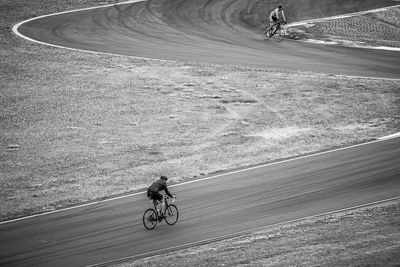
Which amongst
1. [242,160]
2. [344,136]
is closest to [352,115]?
[344,136]

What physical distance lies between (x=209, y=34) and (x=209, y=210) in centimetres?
2439

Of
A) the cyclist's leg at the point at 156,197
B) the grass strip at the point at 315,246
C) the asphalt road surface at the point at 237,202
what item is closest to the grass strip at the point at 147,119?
the asphalt road surface at the point at 237,202

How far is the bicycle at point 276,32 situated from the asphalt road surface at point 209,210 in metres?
18.2

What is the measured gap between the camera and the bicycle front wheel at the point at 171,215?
69.6ft

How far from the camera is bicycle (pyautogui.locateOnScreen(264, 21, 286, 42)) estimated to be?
42.7 metres

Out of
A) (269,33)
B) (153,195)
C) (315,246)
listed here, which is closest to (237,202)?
(153,195)

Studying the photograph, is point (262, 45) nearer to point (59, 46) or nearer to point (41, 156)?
point (59, 46)

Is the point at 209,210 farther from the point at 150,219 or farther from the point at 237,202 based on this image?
the point at 150,219

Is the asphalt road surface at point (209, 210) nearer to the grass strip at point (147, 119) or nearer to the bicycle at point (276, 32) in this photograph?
the grass strip at point (147, 119)

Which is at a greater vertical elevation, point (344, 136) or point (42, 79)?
point (42, 79)

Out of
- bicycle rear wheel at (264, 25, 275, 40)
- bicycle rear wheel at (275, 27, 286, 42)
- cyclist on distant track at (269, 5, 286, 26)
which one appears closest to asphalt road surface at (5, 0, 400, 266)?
cyclist on distant track at (269, 5, 286, 26)

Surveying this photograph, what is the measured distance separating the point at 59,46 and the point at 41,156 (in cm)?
1599

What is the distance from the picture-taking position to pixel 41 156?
29.6 m

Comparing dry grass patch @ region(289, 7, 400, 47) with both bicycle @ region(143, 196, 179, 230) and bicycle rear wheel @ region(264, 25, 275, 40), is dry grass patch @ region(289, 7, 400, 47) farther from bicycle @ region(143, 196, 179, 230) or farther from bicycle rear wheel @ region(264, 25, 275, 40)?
bicycle @ region(143, 196, 179, 230)
